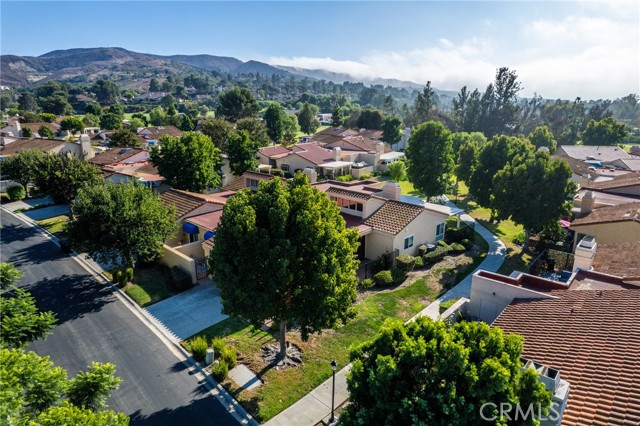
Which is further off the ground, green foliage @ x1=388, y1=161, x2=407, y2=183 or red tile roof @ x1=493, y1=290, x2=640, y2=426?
red tile roof @ x1=493, y1=290, x2=640, y2=426

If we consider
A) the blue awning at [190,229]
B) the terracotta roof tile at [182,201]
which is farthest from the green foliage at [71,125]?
the blue awning at [190,229]

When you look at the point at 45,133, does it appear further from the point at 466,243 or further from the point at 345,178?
the point at 466,243

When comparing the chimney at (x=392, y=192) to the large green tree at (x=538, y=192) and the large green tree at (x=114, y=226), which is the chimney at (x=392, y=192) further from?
the large green tree at (x=114, y=226)

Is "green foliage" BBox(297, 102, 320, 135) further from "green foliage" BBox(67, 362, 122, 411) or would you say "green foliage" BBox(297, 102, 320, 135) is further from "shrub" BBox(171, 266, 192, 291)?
"green foliage" BBox(67, 362, 122, 411)

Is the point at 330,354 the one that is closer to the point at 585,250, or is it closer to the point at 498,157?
the point at 585,250

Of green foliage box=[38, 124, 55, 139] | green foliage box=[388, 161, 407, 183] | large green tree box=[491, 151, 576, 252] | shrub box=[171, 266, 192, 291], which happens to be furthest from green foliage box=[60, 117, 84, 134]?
large green tree box=[491, 151, 576, 252]
